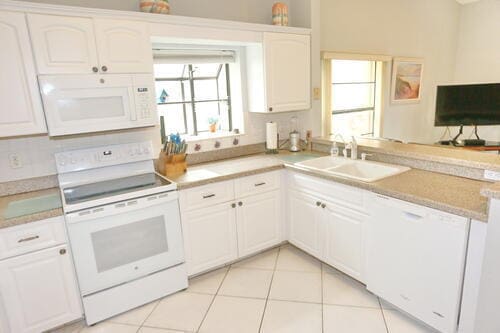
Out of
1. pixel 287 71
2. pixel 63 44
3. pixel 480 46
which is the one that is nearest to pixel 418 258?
pixel 287 71

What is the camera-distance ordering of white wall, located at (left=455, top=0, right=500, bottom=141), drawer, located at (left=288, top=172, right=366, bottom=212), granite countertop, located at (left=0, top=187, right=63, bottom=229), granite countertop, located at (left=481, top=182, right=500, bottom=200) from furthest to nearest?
white wall, located at (left=455, top=0, right=500, bottom=141) < drawer, located at (left=288, top=172, right=366, bottom=212) < granite countertop, located at (left=0, top=187, right=63, bottom=229) < granite countertop, located at (left=481, top=182, right=500, bottom=200)

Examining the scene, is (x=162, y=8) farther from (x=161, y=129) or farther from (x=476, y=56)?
(x=476, y=56)

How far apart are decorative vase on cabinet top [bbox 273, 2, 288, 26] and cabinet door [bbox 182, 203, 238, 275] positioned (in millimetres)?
1853

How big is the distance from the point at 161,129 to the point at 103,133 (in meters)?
0.50

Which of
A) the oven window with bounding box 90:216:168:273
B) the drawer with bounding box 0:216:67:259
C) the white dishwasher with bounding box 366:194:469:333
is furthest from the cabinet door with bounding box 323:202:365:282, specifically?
the drawer with bounding box 0:216:67:259

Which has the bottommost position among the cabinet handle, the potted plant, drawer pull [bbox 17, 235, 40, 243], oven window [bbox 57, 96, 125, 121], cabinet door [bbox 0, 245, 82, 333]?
cabinet door [bbox 0, 245, 82, 333]

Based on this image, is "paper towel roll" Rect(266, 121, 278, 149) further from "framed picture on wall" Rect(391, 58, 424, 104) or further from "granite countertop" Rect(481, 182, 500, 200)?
"framed picture on wall" Rect(391, 58, 424, 104)

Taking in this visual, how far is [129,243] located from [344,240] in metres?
1.60

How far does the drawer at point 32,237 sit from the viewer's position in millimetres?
1823

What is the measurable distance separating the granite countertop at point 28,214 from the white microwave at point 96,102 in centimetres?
49

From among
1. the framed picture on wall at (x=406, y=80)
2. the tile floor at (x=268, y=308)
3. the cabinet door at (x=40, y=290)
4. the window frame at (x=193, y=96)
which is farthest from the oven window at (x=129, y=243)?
the framed picture on wall at (x=406, y=80)

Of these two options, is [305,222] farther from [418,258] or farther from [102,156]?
[102,156]

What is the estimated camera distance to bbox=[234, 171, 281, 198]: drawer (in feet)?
8.70

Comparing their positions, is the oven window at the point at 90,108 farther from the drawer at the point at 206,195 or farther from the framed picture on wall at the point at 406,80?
the framed picture on wall at the point at 406,80
